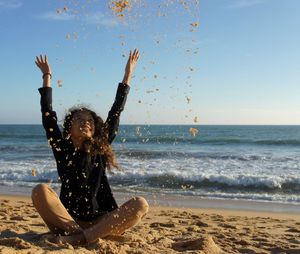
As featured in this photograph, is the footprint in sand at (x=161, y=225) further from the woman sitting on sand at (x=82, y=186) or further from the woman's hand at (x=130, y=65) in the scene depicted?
the woman's hand at (x=130, y=65)

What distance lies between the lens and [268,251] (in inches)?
194

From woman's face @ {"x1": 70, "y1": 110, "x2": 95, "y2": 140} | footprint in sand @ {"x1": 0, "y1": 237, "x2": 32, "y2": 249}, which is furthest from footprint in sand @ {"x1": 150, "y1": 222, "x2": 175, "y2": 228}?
footprint in sand @ {"x1": 0, "y1": 237, "x2": 32, "y2": 249}

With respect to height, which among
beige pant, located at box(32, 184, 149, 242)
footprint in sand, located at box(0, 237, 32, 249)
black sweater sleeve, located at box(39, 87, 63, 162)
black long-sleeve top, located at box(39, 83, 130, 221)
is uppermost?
black sweater sleeve, located at box(39, 87, 63, 162)

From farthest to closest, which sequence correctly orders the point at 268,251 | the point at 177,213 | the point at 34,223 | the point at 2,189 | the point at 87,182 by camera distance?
the point at 2,189 < the point at 177,213 < the point at 34,223 < the point at 268,251 < the point at 87,182

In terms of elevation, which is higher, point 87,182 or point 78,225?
point 87,182

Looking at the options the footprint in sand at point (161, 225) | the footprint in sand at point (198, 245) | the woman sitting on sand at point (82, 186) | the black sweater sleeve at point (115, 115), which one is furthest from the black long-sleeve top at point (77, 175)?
the footprint in sand at point (161, 225)

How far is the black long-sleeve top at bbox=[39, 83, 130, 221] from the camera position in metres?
4.39

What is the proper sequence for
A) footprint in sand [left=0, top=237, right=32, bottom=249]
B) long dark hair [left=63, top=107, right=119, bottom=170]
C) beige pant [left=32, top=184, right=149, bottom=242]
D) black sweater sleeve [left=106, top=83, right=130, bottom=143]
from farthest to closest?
1. black sweater sleeve [left=106, top=83, right=130, bottom=143]
2. long dark hair [left=63, top=107, right=119, bottom=170]
3. beige pant [left=32, top=184, right=149, bottom=242]
4. footprint in sand [left=0, top=237, right=32, bottom=249]

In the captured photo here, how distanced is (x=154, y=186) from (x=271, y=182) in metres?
3.30

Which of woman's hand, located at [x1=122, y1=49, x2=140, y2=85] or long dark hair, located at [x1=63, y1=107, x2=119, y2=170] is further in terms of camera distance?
woman's hand, located at [x1=122, y1=49, x2=140, y2=85]

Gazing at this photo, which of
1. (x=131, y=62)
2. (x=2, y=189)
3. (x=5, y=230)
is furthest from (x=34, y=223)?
(x=2, y=189)

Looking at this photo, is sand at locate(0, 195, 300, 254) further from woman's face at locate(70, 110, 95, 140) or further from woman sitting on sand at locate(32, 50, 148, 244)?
woman's face at locate(70, 110, 95, 140)

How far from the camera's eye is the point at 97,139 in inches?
178

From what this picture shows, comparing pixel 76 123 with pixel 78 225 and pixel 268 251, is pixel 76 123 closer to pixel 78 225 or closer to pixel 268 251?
pixel 78 225
